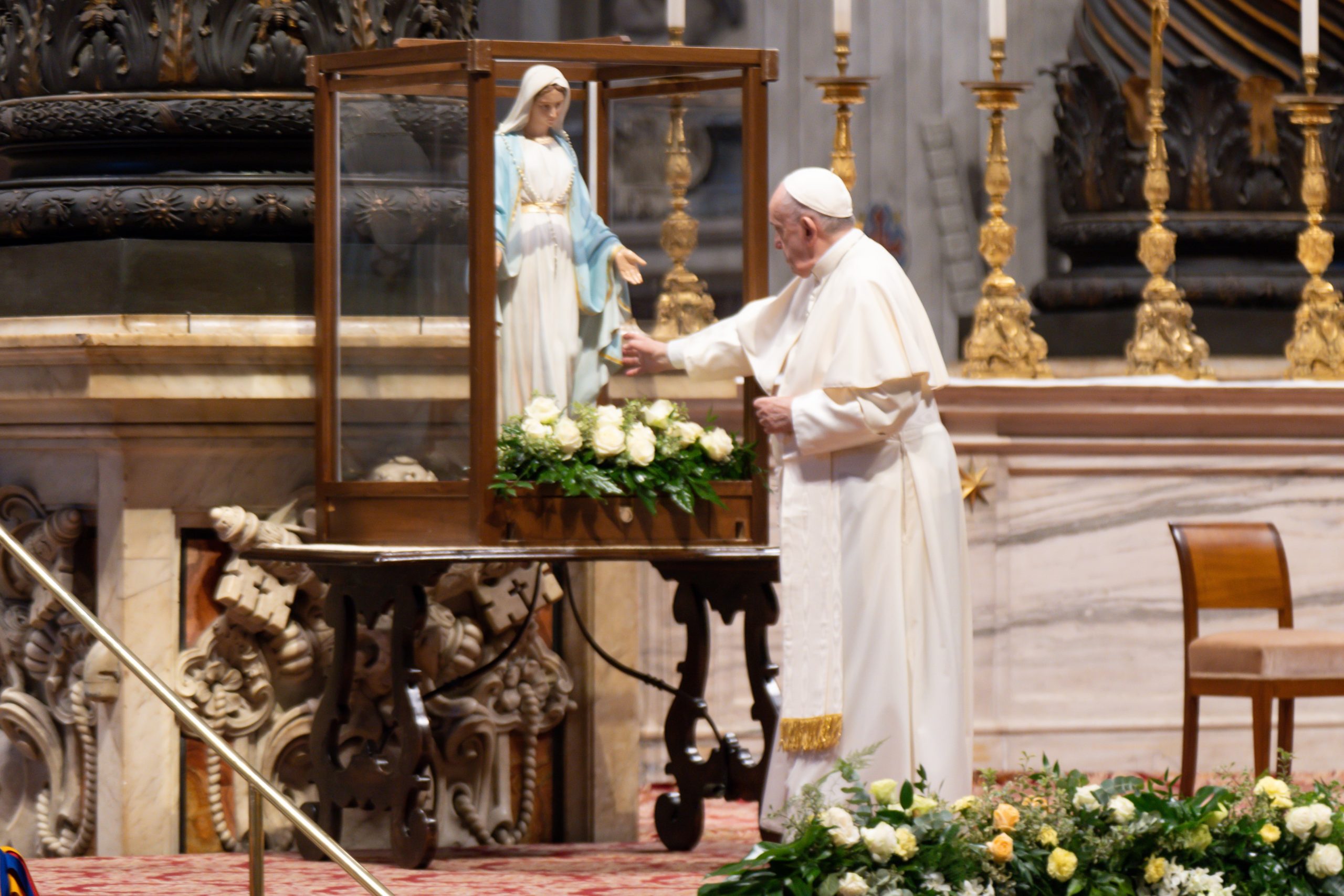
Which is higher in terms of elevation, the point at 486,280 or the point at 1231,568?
the point at 486,280

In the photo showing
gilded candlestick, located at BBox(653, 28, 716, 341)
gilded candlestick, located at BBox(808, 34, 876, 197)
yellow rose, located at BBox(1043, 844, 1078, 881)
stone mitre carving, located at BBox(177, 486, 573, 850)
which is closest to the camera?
yellow rose, located at BBox(1043, 844, 1078, 881)

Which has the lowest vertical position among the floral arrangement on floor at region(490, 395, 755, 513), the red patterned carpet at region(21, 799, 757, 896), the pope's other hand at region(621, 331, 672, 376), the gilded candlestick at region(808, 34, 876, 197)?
the red patterned carpet at region(21, 799, 757, 896)

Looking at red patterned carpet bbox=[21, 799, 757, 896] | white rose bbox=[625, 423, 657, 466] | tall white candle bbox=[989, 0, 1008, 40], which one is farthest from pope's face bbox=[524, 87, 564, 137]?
tall white candle bbox=[989, 0, 1008, 40]

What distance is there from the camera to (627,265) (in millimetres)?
6105

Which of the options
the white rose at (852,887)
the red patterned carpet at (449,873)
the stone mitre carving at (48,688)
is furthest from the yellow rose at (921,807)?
the stone mitre carving at (48,688)

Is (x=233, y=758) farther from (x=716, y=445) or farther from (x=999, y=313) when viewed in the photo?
(x=999, y=313)

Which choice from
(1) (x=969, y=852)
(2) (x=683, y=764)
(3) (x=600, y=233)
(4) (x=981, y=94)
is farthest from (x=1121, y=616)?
(1) (x=969, y=852)

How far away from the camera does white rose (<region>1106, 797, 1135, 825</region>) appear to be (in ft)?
14.0

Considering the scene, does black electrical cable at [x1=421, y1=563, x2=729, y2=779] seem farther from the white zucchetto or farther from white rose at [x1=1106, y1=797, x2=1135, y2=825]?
white rose at [x1=1106, y1=797, x2=1135, y2=825]

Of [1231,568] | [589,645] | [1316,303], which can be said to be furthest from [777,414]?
[1316,303]

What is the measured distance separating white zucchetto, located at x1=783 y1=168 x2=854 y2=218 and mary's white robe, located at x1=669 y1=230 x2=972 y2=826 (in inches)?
3.8

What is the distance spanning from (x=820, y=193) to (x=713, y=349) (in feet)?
1.53

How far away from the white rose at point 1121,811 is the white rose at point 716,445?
192 cm

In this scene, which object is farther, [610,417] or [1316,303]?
[1316,303]
